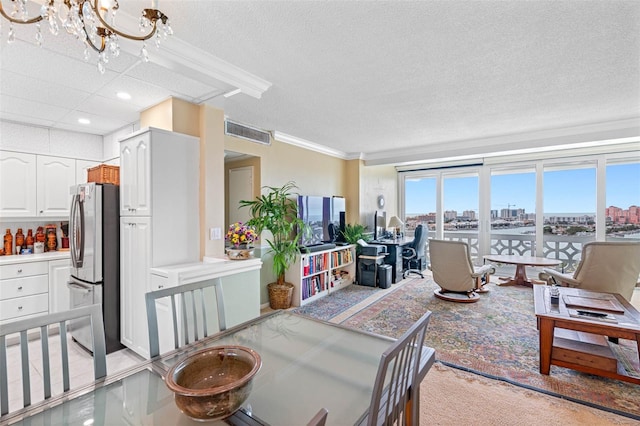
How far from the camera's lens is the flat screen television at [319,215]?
182 inches

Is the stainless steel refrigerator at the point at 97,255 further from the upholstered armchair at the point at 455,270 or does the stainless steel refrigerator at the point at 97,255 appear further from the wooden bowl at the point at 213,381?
the upholstered armchair at the point at 455,270

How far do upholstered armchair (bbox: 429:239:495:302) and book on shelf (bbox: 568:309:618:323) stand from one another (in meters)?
1.58

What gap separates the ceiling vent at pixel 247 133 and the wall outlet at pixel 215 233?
1418 mm

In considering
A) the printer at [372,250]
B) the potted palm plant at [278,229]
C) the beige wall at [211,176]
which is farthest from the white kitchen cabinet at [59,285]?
the printer at [372,250]

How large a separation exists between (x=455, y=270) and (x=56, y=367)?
469cm

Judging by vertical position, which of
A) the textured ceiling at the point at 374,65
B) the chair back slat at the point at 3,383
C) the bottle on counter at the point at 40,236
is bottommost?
the chair back slat at the point at 3,383

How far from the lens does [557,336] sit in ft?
9.02

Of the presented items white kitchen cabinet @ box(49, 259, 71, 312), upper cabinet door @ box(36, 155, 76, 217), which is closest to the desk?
white kitchen cabinet @ box(49, 259, 71, 312)

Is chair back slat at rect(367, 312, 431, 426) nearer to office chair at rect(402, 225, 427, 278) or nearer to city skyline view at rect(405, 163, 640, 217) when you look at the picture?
office chair at rect(402, 225, 427, 278)

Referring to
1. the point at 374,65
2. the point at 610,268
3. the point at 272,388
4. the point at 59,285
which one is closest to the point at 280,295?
the point at 59,285

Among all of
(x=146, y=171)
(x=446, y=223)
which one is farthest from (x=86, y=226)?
(x=446, y=223)

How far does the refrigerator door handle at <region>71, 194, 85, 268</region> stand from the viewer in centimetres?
288

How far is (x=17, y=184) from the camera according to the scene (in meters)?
3.33

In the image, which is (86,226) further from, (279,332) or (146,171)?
(279,332)
